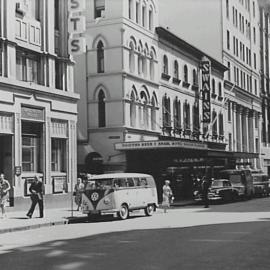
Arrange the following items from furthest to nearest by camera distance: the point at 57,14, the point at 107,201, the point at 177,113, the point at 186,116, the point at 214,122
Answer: the point at 214,122
the point at 186,116
the point at 177,113
the point at 57,14
the point at 107,201

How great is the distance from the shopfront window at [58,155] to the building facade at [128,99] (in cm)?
545

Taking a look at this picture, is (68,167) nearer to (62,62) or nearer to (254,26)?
(62,62)

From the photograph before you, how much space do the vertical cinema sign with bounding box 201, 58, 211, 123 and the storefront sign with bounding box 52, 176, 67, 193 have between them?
2228 centimetres

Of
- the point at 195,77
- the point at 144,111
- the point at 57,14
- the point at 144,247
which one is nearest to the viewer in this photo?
the point at 144,247

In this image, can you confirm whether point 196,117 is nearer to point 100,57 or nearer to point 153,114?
point 153,114

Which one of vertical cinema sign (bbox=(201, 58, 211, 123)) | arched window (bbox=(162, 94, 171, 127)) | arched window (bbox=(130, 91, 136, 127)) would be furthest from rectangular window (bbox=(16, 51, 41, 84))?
vertical cinema sign (bbox=(201, 58, 211, 123))

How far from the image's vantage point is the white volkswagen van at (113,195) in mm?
22031

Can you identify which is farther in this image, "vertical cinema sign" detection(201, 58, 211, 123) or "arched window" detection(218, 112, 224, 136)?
"arched window" detection(218, 112, 224, 136)

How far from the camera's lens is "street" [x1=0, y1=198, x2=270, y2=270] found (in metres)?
9.76

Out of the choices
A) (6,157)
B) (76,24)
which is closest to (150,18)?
(76,24)

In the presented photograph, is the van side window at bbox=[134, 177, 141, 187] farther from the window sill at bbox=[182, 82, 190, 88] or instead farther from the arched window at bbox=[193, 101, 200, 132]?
the arched window at bbox=[193, 101, 200, 132]

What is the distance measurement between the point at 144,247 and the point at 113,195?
991 centimetres

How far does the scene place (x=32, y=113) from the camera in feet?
85.8

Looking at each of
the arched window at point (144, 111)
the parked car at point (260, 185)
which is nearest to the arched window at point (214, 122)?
the parked car at point (260, 185)
